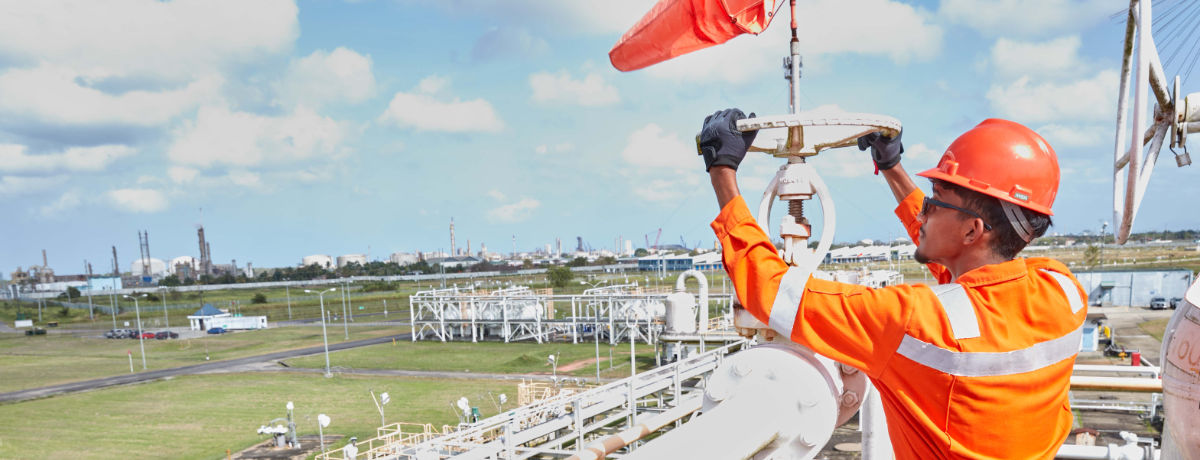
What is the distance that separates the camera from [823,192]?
2.55 m

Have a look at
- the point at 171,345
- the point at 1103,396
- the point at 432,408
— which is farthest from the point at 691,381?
the point at 171,345

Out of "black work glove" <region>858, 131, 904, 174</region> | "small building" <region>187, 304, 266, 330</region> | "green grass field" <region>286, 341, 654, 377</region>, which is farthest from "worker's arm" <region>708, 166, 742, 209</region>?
"small building" <region>187, 304, 266, 330</region>

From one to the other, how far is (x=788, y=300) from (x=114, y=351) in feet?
230

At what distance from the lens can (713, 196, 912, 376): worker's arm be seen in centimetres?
171

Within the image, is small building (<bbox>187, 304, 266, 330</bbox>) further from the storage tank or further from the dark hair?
the storage tank

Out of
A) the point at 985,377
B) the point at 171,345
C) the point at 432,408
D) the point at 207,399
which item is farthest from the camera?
the point at 171,345

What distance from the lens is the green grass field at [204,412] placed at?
24.3 meters

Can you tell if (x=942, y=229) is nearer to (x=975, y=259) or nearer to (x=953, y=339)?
(x=975, y=259)

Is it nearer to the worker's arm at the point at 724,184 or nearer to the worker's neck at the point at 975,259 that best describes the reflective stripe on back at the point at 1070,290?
the worker's neck at the point at 975,259

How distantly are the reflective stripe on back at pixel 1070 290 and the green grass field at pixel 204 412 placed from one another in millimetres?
25567

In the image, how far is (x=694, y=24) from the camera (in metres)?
4.66

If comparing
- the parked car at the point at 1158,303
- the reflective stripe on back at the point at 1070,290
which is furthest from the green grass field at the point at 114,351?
the parked car at the point at 1158,303

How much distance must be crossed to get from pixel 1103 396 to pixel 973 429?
29302 millimetres

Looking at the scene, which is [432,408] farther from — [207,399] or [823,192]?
[823,192]
